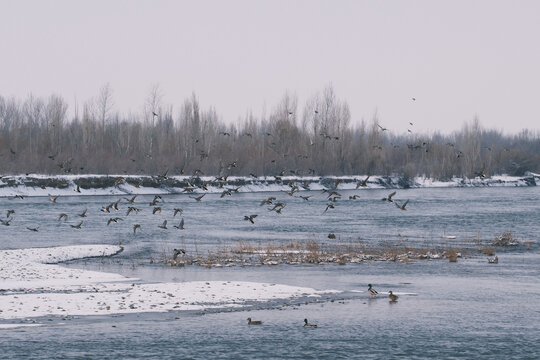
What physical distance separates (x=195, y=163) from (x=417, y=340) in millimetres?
92243

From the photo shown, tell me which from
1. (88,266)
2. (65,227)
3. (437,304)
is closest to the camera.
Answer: (437,304)

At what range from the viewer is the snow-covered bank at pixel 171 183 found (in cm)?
9944

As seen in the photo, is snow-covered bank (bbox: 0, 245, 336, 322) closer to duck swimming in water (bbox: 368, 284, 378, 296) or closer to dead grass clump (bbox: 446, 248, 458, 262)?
duck swimming in water (bbox: 368, 284, 378, 296)

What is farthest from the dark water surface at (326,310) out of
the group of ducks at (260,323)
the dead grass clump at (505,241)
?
the dead grass clump at (505,241)

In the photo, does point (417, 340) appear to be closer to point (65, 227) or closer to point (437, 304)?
point (437, 304)

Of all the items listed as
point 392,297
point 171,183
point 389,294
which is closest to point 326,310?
point 392,297

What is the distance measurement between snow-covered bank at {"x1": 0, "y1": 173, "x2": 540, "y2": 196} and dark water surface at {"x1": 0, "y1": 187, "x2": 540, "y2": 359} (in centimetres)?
3030

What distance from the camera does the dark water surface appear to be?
22.4m

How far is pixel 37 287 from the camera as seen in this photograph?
3145cm

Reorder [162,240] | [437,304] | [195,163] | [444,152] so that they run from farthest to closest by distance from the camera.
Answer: [444,152], [195,163], [162,240], [437,304]

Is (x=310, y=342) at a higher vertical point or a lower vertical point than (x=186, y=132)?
lower

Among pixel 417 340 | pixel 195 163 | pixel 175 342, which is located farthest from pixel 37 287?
pixel 195 163

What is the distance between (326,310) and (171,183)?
278 feet

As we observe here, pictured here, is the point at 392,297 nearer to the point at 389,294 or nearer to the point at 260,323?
the point at 389,294
